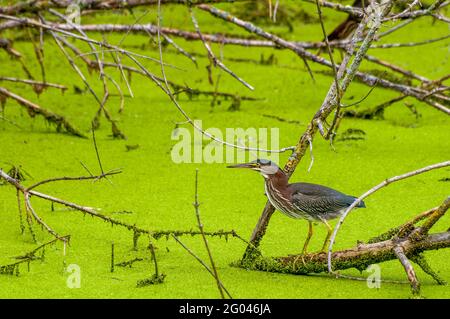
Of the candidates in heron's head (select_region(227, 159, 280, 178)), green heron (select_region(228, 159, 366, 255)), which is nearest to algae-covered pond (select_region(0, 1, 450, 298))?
green heron (select_region(228, 159, 366, 255))

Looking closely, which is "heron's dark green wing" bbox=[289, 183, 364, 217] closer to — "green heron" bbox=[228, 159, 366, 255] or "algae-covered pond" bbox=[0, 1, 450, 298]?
"green heron" bbox=[228, 159, 366, 255]

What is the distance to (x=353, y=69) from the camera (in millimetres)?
2818

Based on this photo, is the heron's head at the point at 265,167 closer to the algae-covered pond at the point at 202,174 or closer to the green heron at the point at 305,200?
the green heron at the point at 305,200

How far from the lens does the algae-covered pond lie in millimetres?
2861

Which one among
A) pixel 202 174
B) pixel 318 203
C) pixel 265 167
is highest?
pixel 202 174

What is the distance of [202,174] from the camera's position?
13.8 ft

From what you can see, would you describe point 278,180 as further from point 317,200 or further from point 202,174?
point 202,174

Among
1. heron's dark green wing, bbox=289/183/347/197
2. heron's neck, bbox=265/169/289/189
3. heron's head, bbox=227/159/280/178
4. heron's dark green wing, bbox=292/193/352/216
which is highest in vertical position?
heron's head, bbox=227/159/280/178

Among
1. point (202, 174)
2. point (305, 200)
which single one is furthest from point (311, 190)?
point (202, 174)

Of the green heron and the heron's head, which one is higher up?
the heron's head

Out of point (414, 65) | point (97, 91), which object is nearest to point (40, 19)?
point (97, 91)

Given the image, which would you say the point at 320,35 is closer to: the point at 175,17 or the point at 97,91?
the point at 175,17

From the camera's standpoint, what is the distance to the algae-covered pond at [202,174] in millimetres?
2861

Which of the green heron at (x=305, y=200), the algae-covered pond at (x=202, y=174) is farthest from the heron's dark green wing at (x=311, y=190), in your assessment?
the algae-covered pond at (x=202, y=174)
